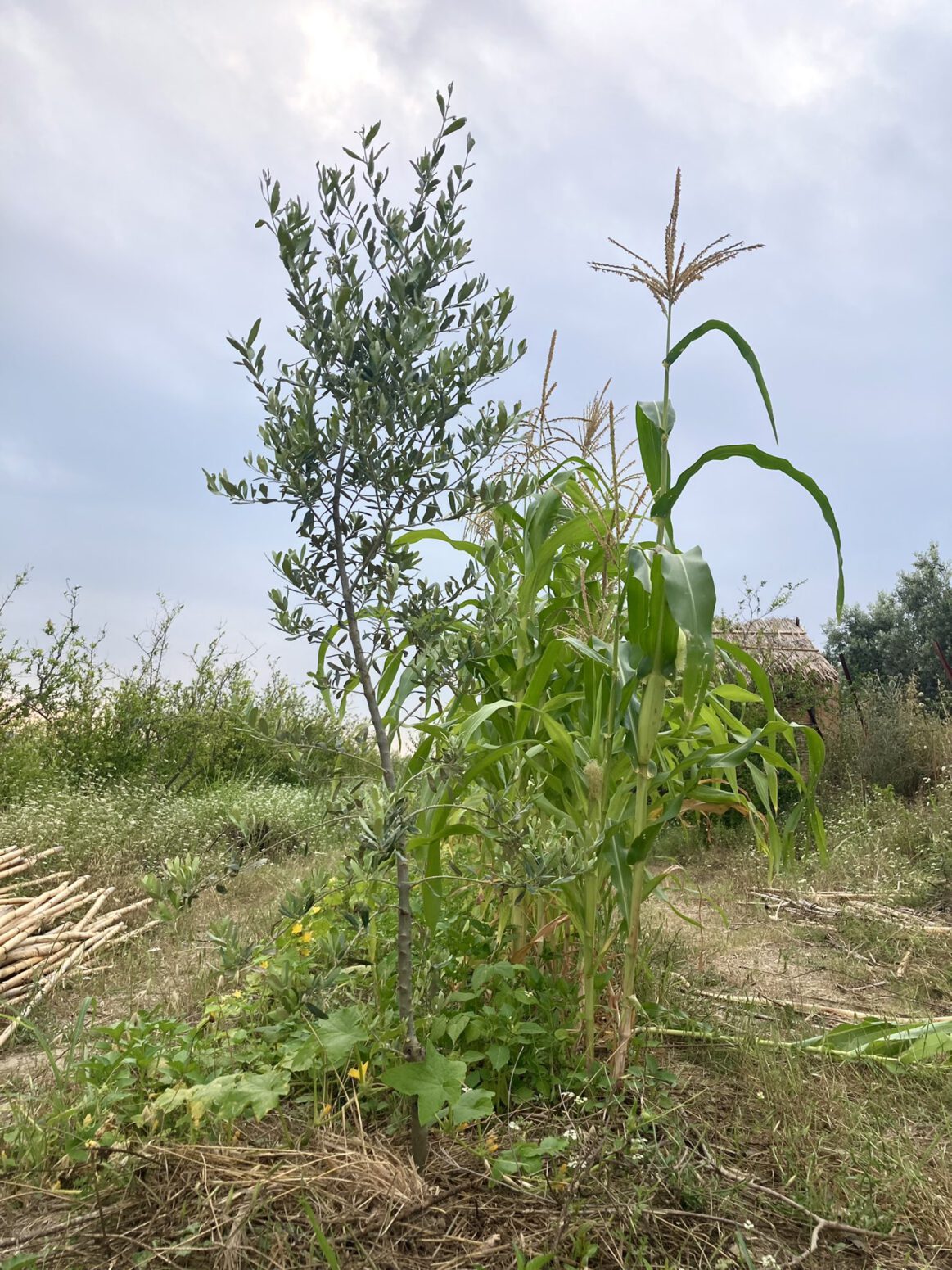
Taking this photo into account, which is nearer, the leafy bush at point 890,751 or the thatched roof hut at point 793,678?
the leafy bush at point 890,751

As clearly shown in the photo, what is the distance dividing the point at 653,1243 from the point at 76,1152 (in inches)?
45.5

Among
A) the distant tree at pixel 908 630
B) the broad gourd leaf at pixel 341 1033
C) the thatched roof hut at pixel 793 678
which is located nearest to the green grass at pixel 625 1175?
the broad gourd leaf at pixel 341 1033

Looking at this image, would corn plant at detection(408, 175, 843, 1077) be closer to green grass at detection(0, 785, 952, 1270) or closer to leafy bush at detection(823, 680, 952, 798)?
green grass at detection(0, 785, 952, 1270)

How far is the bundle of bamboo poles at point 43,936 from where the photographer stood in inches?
136

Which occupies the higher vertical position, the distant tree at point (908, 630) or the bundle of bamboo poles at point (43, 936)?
the distant tree at point (908, 630)

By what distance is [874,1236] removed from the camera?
5.44ft

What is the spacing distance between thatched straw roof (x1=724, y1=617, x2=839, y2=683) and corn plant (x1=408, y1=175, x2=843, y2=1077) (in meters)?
5.09

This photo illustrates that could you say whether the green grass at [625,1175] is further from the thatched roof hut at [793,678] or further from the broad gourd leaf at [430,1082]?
the thatched roof hut at [793,678]

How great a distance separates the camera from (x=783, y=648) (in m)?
9.42

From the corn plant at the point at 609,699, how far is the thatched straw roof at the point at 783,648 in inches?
200

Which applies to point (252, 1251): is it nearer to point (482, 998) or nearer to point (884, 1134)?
point (482, 998)

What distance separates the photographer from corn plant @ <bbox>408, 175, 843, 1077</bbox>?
6.46ft

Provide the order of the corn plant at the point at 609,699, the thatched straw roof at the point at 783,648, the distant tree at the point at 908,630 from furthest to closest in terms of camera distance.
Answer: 1. the distant tree at the point at 908,630
2. the thatched straw roof at the point at 783,648
3. the corn plant at the point at 609,699

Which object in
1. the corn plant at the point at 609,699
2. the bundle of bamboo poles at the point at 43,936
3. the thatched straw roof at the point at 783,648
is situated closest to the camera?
the corn plant at the point at 609,699
